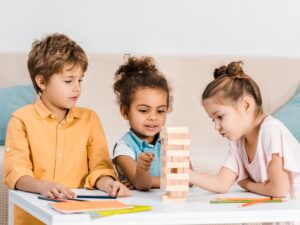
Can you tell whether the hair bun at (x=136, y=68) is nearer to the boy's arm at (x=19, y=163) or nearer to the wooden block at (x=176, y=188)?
the boy's arm at (x=19, y=163)

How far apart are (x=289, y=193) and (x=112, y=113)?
1354 mm

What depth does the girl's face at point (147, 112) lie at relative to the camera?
7.77ft

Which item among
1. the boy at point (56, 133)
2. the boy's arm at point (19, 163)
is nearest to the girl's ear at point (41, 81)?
the boy at point (56, 133)

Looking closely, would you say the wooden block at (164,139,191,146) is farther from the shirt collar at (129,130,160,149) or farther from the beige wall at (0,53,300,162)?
the beige wall at (0,53,300,162)

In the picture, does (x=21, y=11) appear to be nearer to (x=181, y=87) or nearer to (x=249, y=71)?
(x=181, y=87)

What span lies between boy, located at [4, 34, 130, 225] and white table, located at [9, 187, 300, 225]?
22 centimetres

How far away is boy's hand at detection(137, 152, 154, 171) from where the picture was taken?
207 cm

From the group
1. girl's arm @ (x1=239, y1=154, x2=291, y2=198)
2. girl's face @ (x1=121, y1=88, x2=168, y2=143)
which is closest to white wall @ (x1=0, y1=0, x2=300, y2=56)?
girl's face @ (x1=121, y1=88, x2=168, y2=143)

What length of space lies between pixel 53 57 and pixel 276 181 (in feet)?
2.18

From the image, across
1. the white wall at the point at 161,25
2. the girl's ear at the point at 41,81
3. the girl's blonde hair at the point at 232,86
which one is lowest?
the girl's blonde hair at the point at 232,86

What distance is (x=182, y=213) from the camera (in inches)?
71.0

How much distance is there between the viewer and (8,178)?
219 centimetres

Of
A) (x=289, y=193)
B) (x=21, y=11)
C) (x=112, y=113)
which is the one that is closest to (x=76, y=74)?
(x=289, y=193)

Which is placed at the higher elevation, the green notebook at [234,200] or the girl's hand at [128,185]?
the girl's hand at [128,185]
